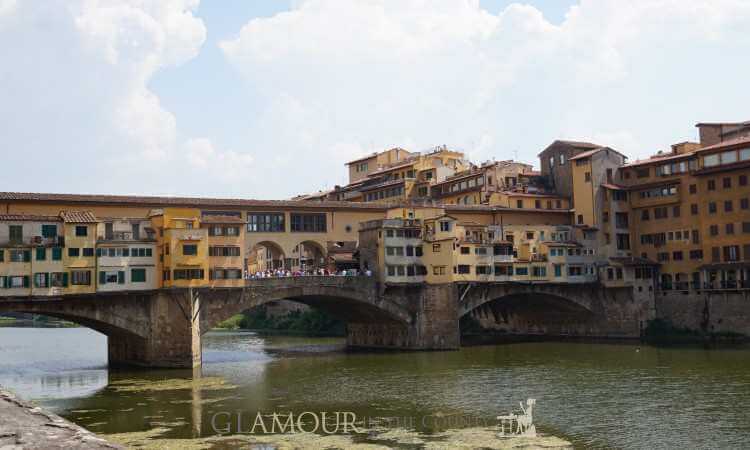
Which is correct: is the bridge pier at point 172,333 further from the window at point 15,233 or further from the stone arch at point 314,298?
the window at point 15,233

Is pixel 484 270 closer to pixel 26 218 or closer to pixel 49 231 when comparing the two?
pixel 49 231

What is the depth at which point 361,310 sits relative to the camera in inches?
→ 2864

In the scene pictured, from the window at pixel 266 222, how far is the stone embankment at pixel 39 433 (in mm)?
49680

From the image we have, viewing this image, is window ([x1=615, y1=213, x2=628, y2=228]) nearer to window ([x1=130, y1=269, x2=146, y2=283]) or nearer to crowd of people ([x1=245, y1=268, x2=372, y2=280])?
crowd of people ([x1=245, y1=268, x2=372, y2=280])

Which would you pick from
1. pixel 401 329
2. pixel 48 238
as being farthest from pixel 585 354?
pixel 48 238

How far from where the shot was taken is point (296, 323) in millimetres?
104000

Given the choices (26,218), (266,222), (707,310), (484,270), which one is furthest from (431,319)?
(26,218)

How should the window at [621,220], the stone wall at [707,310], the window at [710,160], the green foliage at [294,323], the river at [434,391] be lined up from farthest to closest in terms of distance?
the green foliage at [294,323], the window at [621,220], the window at [710,160], the stone wall at [707,310], the river at [434,391]

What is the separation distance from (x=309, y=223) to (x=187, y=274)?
57.7 ft

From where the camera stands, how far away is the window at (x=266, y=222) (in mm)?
70375

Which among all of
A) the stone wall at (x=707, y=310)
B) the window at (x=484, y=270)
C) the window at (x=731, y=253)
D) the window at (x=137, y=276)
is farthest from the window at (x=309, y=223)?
the window at (x=731, y=253)

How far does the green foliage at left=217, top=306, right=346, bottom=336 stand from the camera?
322 feet

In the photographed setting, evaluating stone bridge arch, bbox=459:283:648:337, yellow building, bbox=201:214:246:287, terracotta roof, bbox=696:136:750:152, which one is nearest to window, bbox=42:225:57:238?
yellow building, bbox=201:214:246:287

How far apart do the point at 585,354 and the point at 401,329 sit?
52.2 ft
